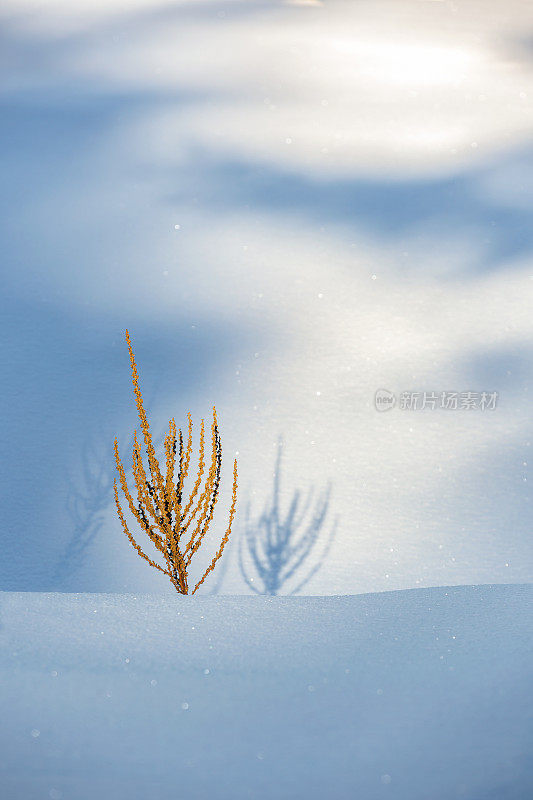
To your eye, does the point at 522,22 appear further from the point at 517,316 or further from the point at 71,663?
the point at 71,663

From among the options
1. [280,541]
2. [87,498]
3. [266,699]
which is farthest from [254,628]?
[87,498]

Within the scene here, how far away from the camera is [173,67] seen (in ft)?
27.4

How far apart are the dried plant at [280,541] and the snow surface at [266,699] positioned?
160 centimetres

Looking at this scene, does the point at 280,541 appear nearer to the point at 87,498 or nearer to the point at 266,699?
the point at 87,498

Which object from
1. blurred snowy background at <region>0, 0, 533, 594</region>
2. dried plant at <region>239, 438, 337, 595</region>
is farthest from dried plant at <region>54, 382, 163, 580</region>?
dried plant at <region>239, 438, 337, 595</region>

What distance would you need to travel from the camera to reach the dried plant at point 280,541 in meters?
3.84

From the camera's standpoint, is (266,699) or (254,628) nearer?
(266,699)

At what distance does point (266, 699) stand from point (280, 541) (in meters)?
2.22

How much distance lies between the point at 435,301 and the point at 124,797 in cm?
476

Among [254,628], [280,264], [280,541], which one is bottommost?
[254,628]

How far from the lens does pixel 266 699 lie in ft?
5.90

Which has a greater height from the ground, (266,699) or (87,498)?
(87,498)

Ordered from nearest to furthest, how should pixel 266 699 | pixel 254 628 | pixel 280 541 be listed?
pixel 266 699 → pixel 254 628 → pixel 280 541

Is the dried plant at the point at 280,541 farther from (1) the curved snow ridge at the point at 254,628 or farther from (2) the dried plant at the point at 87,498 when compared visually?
(1) the curved snow ridge at the point at 254,628
